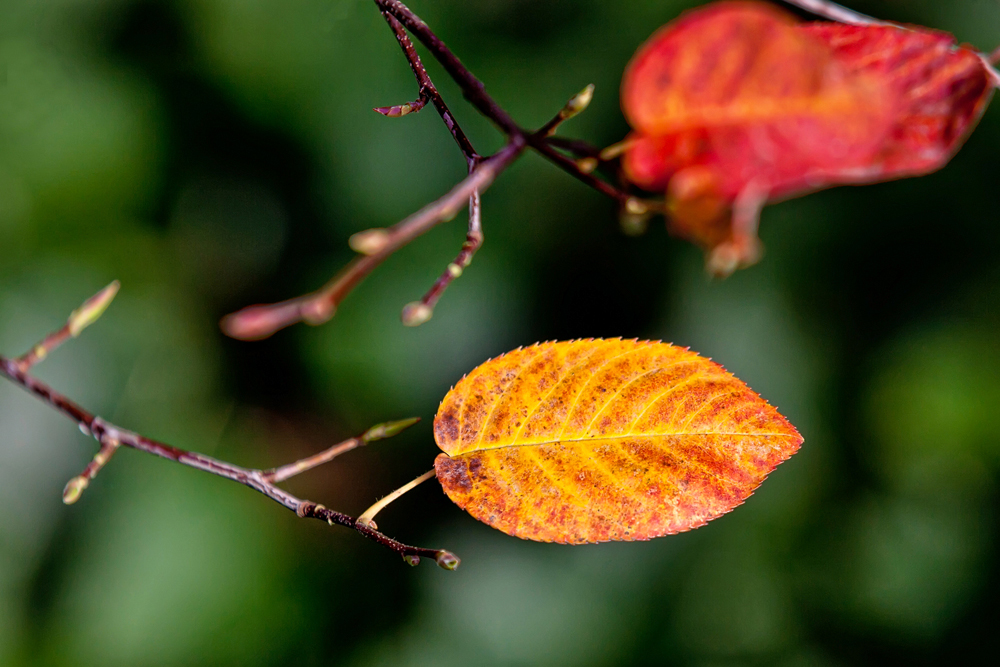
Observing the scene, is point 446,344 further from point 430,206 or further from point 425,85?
point 430,206

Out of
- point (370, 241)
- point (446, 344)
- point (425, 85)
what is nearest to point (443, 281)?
point (370, 241)

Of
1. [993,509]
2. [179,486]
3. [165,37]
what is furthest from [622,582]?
[165,37]

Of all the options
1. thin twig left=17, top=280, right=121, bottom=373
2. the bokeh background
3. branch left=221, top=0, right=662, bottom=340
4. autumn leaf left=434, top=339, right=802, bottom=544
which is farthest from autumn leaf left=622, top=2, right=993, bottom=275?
the bokeh background

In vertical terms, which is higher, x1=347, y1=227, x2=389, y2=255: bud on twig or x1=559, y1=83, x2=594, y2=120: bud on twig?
x1=559, y1=83, x2=594, y2=120: bud on twig

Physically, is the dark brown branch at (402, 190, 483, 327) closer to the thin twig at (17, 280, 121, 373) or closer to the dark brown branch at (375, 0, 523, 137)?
the dark brown branch at (375, 0, 523, 137)

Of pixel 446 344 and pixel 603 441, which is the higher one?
pixel 446 344

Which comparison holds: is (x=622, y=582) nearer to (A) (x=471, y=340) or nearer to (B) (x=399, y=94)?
(A) (x=471, y=340)

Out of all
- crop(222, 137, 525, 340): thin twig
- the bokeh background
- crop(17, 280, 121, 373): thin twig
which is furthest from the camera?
the bokeh background

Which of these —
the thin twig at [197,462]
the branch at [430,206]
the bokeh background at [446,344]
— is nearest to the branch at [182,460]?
the thin twig at [197,462]
